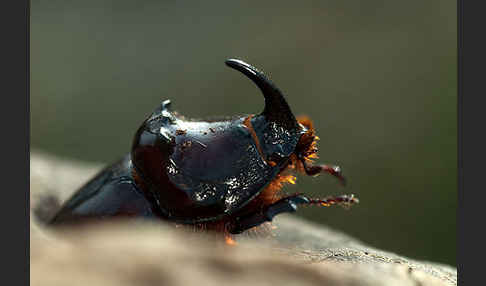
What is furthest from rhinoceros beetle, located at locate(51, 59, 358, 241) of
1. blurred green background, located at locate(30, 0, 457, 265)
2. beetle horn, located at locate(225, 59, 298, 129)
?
blurred green background, located at locate(30, 0, 457, 265)

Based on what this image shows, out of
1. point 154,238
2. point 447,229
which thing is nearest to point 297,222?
point 154,238

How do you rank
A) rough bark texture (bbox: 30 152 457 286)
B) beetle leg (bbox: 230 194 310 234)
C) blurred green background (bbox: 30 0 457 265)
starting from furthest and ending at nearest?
blurred green background (bbox: 30 0 457 265)
beetle leg (bbox: 230 194 310 234)
rough bark texture (bbox: 30 152 457 286)

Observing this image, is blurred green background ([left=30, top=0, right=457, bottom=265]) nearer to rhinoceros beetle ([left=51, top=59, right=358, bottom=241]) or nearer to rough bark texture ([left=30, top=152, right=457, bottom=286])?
rhinoceros beetle ([left=51, top=59, right=358, bottom=241])

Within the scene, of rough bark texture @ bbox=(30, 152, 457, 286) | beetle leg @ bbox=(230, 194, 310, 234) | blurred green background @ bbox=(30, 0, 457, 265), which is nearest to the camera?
rough bark texture @ bbox=(30, 152, 457, 286)

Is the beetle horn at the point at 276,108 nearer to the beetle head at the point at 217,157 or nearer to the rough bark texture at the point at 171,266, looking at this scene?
the beetle head at the point at 217,157

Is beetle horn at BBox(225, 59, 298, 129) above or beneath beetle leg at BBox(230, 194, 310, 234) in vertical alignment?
above

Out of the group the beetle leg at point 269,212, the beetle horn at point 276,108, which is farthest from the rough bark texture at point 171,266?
the beetle horn at point 276,108
